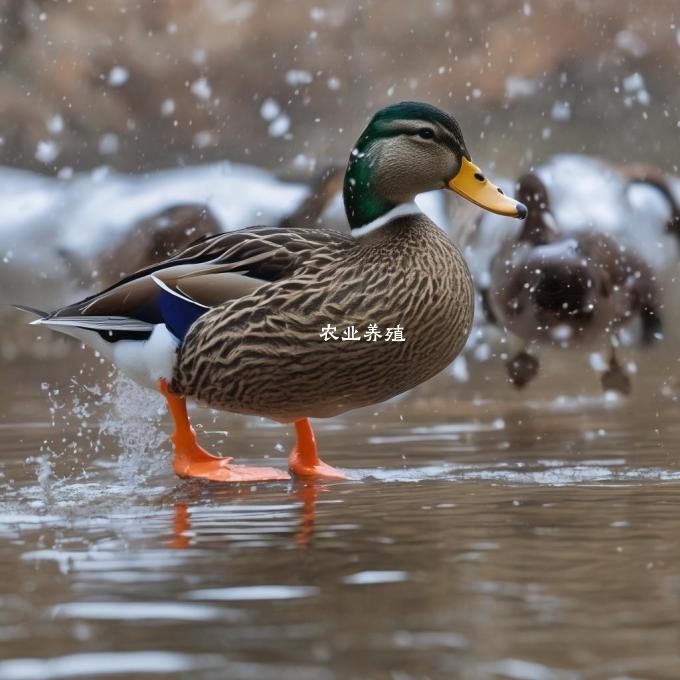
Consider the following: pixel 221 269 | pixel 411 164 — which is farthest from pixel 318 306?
pixel 411 164

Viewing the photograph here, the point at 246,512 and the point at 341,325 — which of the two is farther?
the point at 341,325

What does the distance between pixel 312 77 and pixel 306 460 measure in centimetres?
517

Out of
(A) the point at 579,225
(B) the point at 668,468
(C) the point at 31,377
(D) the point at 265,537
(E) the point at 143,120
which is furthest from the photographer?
(E) the point at 143,120

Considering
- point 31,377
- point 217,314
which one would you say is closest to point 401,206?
point 217,314

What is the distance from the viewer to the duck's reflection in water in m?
3.16

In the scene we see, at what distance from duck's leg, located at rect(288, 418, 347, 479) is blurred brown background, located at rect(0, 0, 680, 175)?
170 inches

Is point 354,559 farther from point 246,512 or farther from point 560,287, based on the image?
point 560,287

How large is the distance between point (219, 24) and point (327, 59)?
72 centimetres

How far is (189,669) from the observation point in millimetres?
2051

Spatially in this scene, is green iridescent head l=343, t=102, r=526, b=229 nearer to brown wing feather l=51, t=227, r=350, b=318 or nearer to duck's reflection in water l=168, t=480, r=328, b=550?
brown wing feather l=51, t=227, r=350, b=318

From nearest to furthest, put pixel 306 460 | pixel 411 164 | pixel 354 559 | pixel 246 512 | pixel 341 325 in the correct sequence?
pixel 354 559 < pixel 246 512 < pixel 341 325 < pixel 411 164 < pixel 306 460

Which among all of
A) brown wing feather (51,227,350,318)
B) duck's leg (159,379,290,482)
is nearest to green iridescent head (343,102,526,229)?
brown wing feather (51,227,350,318)

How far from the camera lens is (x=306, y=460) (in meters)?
4.38

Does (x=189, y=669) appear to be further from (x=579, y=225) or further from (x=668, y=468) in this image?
(x=579, y=225)
